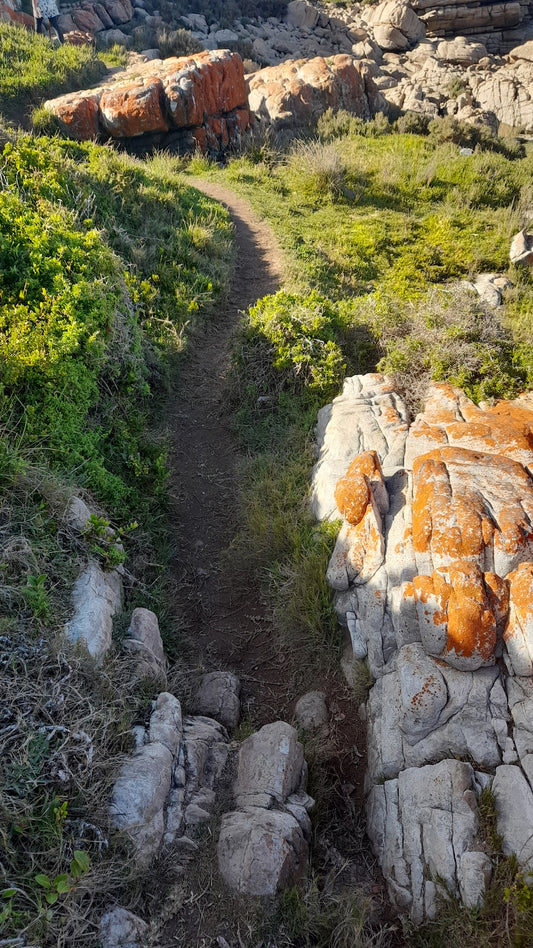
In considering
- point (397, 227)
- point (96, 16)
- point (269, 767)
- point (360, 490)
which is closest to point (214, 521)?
point (360, 490)

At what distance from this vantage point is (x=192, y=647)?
16.9ft

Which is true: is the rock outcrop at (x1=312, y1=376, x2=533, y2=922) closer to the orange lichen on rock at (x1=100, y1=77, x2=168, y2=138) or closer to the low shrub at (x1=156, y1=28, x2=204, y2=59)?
the orange lichen on rock at (x1=100, y1=77, x2=168, y2=138)

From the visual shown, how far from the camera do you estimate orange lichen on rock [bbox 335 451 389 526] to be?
16.3ft

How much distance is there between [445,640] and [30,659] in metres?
2.67

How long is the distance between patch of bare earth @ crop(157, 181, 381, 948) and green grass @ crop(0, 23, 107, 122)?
9.80 meters

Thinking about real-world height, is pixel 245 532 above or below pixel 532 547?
below

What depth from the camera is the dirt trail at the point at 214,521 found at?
17.1ft

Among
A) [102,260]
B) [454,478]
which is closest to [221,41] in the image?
[102,260]

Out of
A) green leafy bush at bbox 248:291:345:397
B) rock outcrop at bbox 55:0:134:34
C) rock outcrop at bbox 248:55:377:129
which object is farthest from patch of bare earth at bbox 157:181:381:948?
rock outcrop at bbox 55:0:134:34

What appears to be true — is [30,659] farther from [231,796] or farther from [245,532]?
[245,532]

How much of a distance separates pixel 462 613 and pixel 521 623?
381mm

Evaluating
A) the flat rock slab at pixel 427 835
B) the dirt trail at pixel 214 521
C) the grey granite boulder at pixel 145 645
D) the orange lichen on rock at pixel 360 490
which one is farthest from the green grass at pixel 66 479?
the orange lichen on rock at pixel 360 490

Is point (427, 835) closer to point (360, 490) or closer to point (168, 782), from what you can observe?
point (168, 782)

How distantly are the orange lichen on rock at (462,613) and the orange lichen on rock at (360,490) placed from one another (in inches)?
36.8
